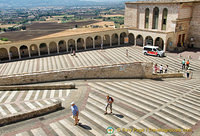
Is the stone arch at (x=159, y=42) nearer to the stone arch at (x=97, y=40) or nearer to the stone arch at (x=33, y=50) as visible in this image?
the stone arch at (x=97, y=40)

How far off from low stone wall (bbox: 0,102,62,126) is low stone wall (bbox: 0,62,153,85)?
820cm

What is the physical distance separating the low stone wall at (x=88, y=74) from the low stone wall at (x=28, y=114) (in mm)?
8201

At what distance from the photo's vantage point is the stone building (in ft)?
125

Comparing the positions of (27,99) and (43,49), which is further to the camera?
(43,49)

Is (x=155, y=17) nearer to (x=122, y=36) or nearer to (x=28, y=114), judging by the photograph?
(x=122, y=36)

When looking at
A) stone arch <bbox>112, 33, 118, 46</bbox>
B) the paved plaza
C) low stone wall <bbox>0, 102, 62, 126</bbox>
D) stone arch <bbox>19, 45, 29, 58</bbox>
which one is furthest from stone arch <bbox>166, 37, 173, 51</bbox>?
low stone wall <bbox>0, 102, 62, 126</bbox>

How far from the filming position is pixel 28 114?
12844 millimetres

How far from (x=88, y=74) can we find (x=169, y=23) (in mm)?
25032

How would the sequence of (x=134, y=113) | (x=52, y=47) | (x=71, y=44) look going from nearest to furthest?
(x=134, y=113)
(x=52, y=47)
(x=71, y=44)

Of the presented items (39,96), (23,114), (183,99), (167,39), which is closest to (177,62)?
(167,39)

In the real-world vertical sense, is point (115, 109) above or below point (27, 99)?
below

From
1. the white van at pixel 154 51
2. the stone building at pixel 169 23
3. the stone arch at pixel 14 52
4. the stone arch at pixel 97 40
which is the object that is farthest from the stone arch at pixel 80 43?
the white van at pixel 154 51

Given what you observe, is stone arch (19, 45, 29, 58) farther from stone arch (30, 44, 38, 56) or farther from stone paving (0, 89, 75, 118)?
stone paving (0, 89, 75, 118)

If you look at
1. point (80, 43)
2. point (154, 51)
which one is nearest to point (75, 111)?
point (154, 51)
